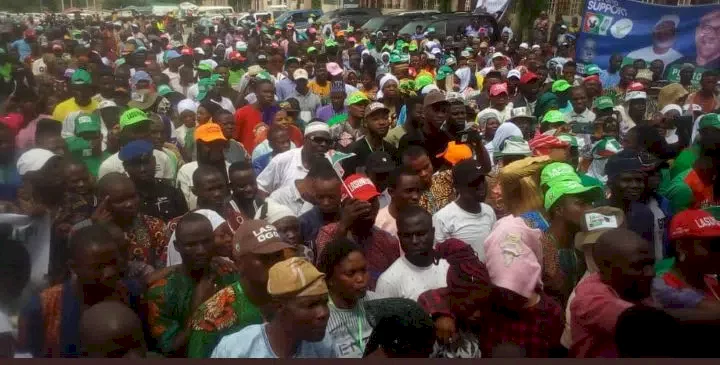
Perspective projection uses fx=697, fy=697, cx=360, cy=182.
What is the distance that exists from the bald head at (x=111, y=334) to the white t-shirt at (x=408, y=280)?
1.18m

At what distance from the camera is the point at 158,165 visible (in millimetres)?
5254

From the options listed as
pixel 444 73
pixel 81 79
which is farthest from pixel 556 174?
pixel 444 73

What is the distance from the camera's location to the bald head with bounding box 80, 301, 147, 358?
2.41 m

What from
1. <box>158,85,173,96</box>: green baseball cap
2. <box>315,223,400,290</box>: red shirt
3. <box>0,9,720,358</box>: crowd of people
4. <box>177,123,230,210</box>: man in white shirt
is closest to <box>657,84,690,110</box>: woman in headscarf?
<box>0,9,720,358</box>: crowd of people

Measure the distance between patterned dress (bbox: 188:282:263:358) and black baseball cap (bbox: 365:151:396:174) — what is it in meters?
1.81

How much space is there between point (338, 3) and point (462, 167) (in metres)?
29.2

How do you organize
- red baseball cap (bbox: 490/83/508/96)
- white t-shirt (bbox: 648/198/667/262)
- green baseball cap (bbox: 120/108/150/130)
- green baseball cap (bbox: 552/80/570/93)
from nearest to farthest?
1. white t-shirt (bbox: 648/198/667/262)
2. green baseball cap (bbox: 120/108/150/130)
3. red baseball cap (bbox: 490/83/508/96)
4. green baseball cap (bbox: 552/80/570/93)

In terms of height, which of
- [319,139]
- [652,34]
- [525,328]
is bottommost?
[525,328]

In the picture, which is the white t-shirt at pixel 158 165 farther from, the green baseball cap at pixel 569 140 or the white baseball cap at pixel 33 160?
the green baseball cap at pixel 569 140

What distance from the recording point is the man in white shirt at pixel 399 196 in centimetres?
403

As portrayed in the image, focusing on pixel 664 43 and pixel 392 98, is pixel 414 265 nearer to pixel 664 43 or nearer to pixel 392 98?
pixel 392 98

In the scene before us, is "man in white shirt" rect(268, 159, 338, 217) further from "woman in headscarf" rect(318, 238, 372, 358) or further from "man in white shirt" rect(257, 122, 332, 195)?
"woman in headscarf" rect(318, 238, 372, 358)

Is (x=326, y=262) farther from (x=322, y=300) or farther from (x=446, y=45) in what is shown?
(x=446, y=45)

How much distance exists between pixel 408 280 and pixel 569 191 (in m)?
1.09
